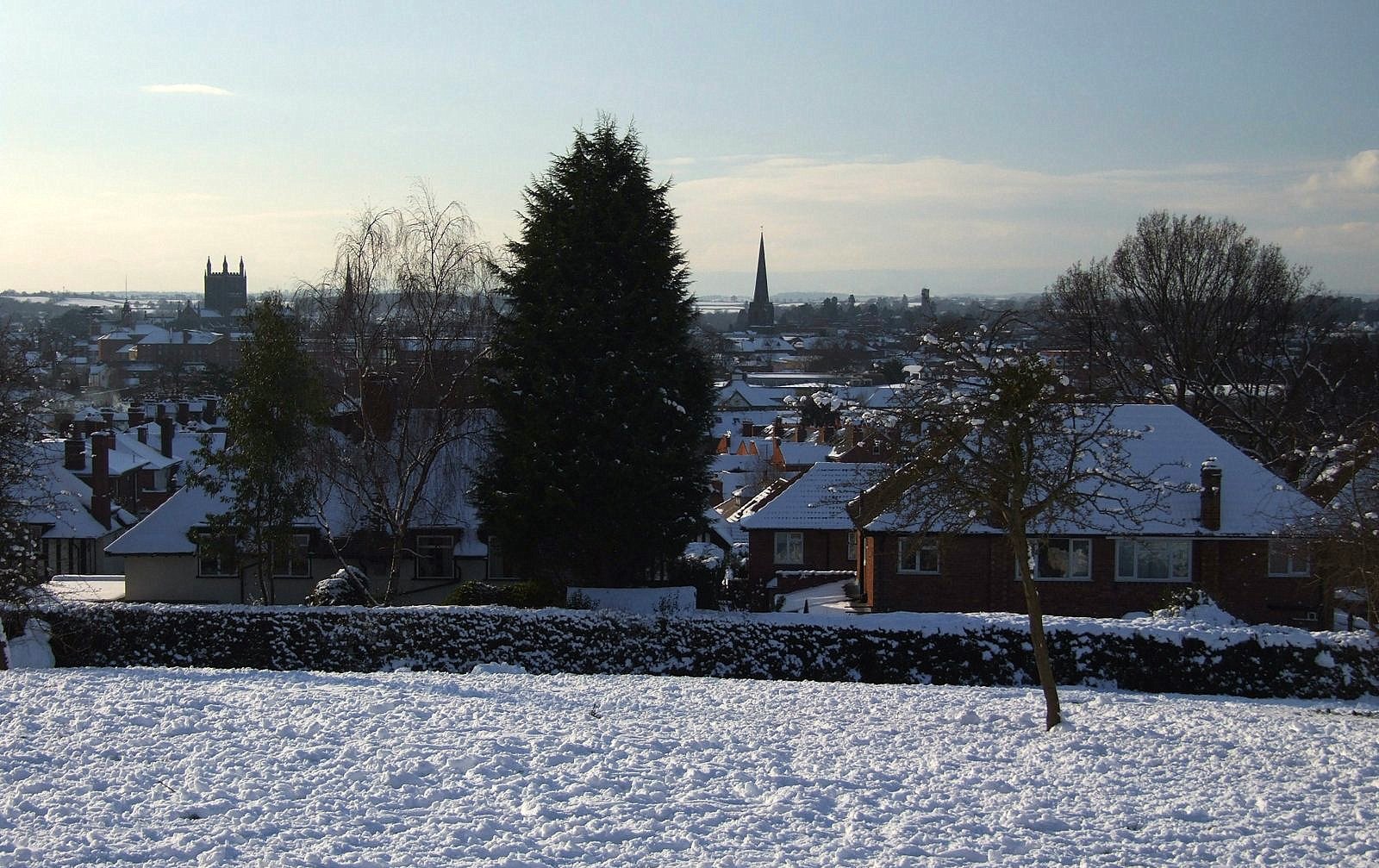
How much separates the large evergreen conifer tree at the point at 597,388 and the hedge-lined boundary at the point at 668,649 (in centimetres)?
338

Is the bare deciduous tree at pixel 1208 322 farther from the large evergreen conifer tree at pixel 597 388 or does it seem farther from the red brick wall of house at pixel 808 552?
the large evergreen conifer tree at pixel 597 388

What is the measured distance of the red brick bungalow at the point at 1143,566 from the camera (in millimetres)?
24969

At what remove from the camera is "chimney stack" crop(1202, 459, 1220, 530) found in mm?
24891

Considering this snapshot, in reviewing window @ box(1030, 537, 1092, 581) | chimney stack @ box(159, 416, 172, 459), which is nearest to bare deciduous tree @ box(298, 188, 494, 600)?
window @ box(1030, 537, 1092, 581)

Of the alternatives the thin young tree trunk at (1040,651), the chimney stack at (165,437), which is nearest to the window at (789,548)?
the thin young tree trunk at (1040,651)

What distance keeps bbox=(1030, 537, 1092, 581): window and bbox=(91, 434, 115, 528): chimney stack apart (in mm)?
33447

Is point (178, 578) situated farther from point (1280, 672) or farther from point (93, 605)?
point (1280, 672)

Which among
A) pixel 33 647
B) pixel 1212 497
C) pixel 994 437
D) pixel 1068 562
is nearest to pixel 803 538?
pixel 1068 562

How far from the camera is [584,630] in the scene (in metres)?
19.7

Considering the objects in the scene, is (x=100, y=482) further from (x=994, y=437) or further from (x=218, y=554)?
(x=994, y=437)

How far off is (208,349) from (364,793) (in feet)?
413

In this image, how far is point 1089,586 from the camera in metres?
25.5

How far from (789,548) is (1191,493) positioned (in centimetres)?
1255

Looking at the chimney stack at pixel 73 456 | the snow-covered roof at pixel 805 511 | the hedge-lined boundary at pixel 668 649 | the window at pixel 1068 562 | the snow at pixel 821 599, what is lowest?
the snow at pixel 821 599
